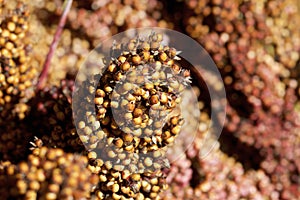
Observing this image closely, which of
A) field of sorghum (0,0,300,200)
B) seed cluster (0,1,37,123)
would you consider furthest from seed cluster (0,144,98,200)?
seed cluster (0,1,37,123)

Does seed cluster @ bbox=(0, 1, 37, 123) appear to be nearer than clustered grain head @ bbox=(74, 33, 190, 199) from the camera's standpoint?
No

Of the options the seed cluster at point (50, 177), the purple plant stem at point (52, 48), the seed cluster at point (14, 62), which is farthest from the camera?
the purple plant stem at point (52, 48)

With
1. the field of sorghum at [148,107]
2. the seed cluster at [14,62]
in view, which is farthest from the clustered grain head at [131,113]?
the seed cluster at [14,62]

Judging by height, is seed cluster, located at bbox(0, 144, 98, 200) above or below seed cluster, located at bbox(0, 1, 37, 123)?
below

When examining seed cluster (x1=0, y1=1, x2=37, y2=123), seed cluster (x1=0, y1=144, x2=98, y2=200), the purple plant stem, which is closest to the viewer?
seed cluster (x1=0, y1=144, x2=98, y2=200)

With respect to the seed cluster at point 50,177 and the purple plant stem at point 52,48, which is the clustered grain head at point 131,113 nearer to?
the seed cluster at point 50,177

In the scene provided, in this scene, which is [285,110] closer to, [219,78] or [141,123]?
[219,78]

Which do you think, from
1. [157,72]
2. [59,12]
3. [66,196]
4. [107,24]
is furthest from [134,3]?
[66,196]

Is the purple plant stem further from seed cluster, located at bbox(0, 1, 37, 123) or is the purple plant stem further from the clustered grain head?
the clustered grain head
